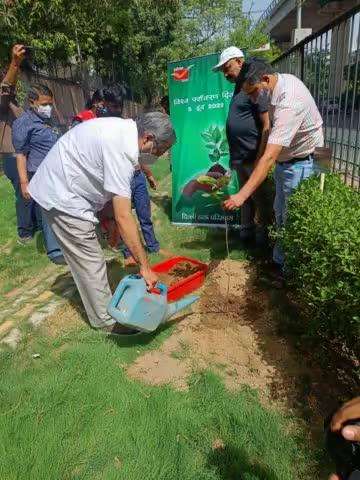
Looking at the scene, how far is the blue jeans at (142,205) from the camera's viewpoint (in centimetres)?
479

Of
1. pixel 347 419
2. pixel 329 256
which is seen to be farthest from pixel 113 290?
pixel 347 419

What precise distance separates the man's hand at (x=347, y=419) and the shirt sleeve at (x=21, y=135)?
15.0 ft

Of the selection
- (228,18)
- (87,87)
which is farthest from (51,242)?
(228,18)

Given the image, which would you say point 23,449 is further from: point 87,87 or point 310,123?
point 87,87

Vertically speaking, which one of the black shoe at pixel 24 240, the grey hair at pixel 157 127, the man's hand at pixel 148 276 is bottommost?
the black shoe at pixel 24 240

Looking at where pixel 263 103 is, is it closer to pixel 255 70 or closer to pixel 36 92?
pixel 255 70

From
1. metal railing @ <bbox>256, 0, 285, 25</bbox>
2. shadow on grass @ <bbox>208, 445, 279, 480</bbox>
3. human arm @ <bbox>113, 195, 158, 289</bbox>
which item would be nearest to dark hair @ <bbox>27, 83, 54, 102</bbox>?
human arm @ <bbox>113, 195, 158, 289</bbox>

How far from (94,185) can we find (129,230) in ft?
1.69

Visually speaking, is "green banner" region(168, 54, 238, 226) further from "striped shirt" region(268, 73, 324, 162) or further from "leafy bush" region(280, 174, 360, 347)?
"leafy bush" region(280, 174, 360, 347)

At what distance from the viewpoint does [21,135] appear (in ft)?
16.2

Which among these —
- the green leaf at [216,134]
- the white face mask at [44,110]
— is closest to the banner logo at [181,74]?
the green leaf at [216,134]

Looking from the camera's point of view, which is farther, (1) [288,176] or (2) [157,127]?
(1) [288,176]

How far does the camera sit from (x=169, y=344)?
3.28 metres

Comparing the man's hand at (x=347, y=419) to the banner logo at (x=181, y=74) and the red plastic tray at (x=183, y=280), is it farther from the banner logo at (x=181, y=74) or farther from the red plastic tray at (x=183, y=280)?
the banner logo at (x=181, y=74)
